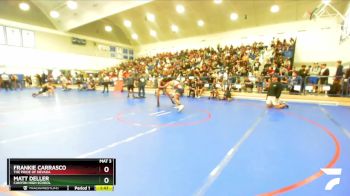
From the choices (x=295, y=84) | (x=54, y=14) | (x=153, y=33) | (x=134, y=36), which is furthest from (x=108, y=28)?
(x=295, y=84)

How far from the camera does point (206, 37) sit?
23656mm

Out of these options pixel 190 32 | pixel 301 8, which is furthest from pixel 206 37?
pixel 301 8

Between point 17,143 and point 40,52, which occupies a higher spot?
point 40,52

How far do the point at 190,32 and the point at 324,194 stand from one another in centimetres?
2302

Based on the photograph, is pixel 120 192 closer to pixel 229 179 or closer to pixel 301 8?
pixel 229 179

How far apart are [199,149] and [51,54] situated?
24239 millimetres

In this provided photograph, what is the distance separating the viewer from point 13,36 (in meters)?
19.6

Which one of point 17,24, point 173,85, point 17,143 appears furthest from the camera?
point 17,24

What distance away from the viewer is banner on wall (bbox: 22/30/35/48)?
2042cm

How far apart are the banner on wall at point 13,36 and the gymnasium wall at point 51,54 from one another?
1.24ft

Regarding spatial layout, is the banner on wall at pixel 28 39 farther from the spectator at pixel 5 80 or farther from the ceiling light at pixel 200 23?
the ceiling light at pixel 200 23
